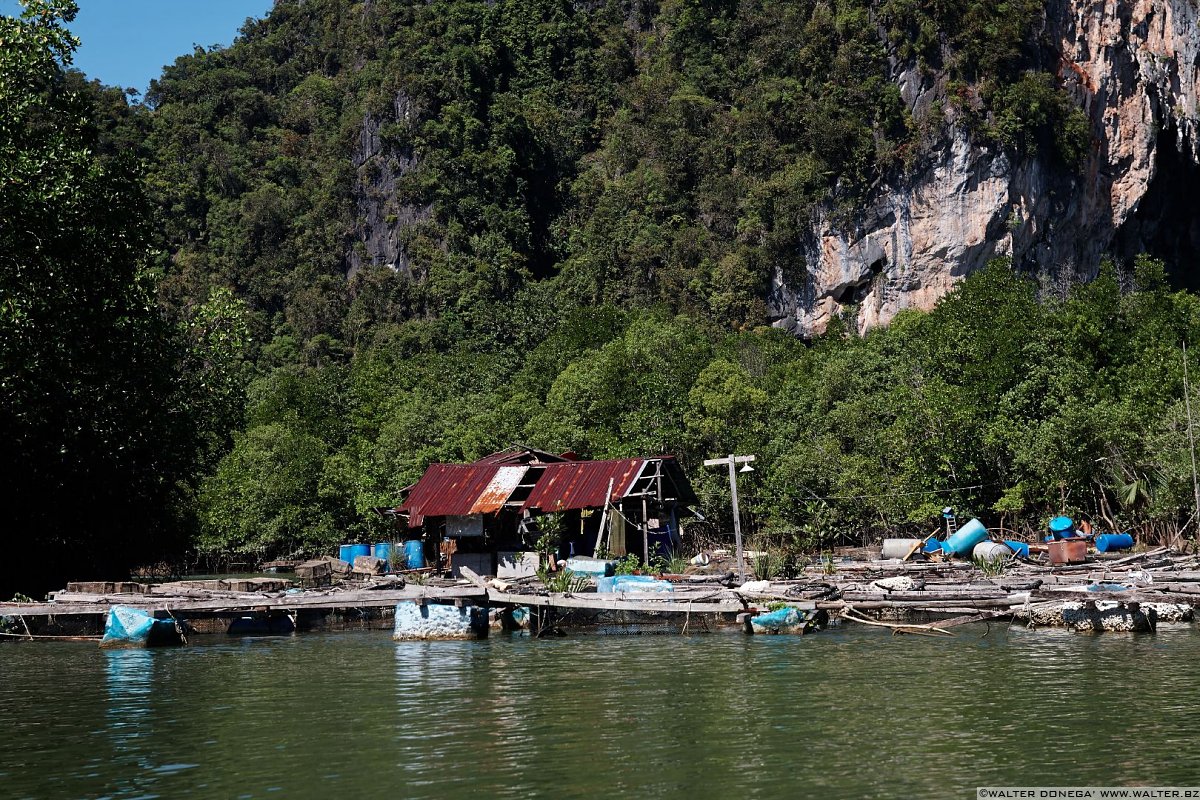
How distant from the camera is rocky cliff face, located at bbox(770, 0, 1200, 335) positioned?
82.6 metres

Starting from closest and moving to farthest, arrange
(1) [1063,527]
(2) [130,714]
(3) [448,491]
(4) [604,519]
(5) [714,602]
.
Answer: (2) [130,714] < (5) [714,602] < (4) [604,519] < (1) [1063,527] < (3) [448,491]

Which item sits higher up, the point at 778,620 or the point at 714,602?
the point at 714,602

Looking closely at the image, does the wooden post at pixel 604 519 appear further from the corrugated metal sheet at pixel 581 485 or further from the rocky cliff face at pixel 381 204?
the rocky cliff face at pixel 381 204

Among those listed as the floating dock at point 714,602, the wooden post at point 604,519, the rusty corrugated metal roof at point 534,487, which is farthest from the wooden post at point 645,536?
A: the floating dock at point 714,602

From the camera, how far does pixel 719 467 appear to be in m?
49.2

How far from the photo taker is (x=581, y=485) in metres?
40.0

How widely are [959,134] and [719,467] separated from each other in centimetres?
4381

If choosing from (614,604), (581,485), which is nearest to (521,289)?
(581,485)

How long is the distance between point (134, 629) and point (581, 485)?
1568 centimetres

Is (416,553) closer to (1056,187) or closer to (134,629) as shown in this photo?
(134,629)

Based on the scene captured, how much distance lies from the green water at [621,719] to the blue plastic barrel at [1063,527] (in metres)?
14.5

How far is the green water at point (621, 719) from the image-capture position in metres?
13.8

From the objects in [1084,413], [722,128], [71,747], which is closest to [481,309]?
[722,128]

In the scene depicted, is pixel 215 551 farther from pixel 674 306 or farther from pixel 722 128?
pixel 722 128
